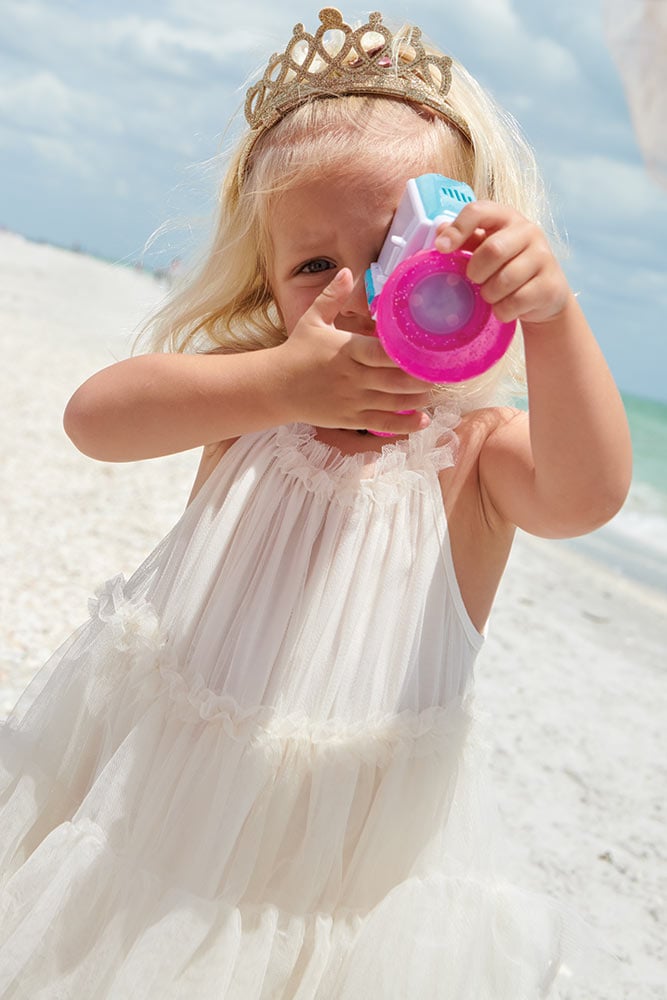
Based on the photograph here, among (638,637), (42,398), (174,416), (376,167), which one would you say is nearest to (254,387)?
(174,416)

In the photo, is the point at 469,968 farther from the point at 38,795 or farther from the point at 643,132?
the point at 643,132

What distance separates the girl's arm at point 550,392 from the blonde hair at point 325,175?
0.34m

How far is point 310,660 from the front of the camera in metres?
1.71

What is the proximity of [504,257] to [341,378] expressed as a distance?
0.98ft

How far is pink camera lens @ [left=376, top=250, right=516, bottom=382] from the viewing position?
133 centimetres

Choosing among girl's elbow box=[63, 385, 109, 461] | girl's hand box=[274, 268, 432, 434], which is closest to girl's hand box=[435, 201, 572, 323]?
girl's hand box=[274, 268, 432, 434]

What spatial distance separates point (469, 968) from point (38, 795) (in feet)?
2.60

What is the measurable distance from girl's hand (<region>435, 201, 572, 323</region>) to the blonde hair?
1.28ft

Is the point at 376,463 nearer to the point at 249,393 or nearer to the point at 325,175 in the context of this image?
the point at 249,393

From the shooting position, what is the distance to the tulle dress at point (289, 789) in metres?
1.64

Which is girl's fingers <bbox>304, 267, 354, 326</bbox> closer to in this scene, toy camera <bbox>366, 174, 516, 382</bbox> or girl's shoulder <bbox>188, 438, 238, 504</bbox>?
toy camera <bbox>366, 174, 516, 382</bbox>

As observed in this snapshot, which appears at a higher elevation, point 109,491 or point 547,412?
point 547,412

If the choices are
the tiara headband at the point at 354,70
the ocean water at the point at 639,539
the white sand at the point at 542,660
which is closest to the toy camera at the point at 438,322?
the tiara headband at the point at 354,70

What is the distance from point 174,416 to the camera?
166cm
